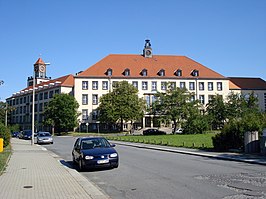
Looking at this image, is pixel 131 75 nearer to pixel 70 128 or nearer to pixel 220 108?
pixel 70 128

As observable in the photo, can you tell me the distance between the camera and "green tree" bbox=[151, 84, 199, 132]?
63.7 meters

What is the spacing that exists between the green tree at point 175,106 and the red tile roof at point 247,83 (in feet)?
117

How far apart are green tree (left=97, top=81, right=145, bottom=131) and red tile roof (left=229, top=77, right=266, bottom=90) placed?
33.0 meters

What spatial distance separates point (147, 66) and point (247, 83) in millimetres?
31374

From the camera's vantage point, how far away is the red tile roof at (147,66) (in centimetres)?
8769

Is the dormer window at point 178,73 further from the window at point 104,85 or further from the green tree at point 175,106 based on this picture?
the green tree at point 175,106

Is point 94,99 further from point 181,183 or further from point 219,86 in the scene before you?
point 181,183

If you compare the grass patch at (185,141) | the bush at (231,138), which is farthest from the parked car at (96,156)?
the grass patch at (185,141)

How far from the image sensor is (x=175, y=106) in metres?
64.8

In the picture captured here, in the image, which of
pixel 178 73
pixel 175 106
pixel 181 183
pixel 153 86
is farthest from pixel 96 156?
pixel 178 73

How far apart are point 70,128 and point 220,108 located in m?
37.0

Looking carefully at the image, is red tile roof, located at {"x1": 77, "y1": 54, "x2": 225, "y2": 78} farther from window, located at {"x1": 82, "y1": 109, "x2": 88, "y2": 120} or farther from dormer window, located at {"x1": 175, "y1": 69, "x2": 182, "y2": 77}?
window, located at {"x1": 82, "y1": 109, "x2": 88, "y2": 120}

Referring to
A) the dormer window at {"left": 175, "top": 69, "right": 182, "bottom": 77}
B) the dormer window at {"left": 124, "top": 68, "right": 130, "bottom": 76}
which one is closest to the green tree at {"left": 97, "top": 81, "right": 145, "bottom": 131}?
the dormer window at {"left": 124, "top": 68, "right": 130, "bottom": 76}

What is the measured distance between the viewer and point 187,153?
2323 centimetres
